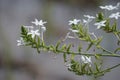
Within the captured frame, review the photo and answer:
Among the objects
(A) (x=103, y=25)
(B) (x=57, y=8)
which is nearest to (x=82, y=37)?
(A) (x=103, y=25)

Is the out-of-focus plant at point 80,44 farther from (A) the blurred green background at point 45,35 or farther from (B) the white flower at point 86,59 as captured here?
(A) the blurred green background at point 45,35

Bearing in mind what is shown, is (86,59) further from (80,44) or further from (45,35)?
(45,35)

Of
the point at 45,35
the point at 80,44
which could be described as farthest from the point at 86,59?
the point at 45,35

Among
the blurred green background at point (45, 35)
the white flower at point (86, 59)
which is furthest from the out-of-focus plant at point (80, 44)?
the blurred green background at point (45, 35)

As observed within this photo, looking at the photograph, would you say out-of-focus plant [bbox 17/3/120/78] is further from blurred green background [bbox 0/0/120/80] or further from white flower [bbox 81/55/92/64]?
blurred green background [bbox 0/0/120/80]

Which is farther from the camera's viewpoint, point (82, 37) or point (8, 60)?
point (8, 60)

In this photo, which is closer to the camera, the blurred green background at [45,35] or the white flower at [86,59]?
the white flower at [86,59]

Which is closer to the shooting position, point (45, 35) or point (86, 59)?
point (86, 59)

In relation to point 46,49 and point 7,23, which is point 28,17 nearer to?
point 7,23
